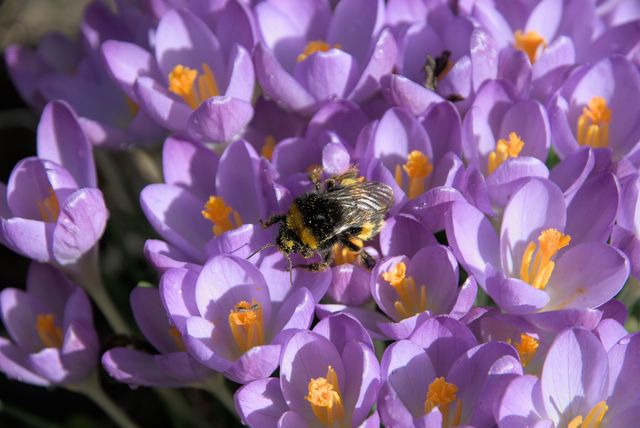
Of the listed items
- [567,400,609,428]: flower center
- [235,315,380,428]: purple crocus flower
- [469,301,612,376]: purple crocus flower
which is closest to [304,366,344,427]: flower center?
[235,315,380,428]: purple crocus flower

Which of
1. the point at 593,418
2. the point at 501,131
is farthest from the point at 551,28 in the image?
the point at 593,418

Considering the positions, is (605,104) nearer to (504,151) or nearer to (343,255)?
(504,151)

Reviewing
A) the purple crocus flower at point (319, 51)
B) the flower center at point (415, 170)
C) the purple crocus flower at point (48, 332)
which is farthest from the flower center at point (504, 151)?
the purple crocus flower at point (48, 332)

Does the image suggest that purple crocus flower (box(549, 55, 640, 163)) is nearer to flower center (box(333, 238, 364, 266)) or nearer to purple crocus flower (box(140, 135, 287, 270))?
flower center (box(333, 238, 364, 266))

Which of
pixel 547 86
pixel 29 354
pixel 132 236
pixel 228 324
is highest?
pixel 547 86

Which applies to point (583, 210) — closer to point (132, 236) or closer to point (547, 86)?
point (547, 86)

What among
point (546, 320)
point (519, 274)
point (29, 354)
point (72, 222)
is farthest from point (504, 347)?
point (29, 354)

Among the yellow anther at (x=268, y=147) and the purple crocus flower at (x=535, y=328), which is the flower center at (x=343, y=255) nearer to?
the purple crocus flower at (x=535, y=328)
